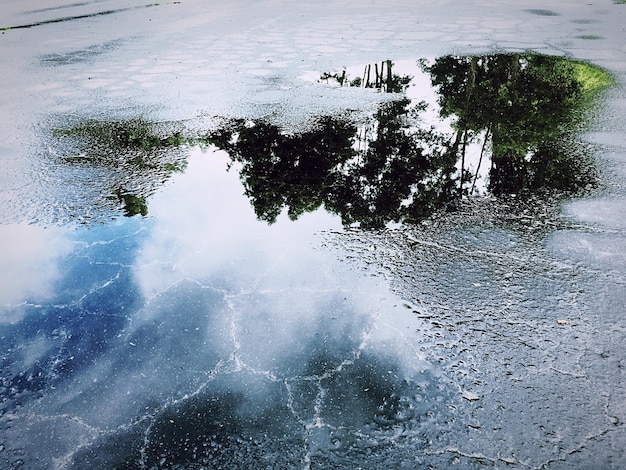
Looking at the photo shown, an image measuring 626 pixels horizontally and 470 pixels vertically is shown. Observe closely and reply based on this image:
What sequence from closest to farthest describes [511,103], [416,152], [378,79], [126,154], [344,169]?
[344,169]
[416,152]
[126,154]
[511,103]
[378,79]

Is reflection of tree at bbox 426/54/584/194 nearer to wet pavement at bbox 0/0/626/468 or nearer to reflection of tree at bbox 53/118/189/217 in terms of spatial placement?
wet pavement at bbox 0/0/626/468

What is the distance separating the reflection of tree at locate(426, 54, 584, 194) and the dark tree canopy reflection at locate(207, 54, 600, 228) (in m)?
0.01

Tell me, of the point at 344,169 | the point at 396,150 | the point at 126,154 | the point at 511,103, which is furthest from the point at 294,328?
the point at 511,103

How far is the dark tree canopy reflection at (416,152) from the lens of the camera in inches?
161

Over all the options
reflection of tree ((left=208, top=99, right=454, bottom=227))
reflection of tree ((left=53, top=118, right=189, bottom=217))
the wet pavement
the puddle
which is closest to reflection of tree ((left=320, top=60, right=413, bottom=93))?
the puddle

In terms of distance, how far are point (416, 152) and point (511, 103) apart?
178 cm

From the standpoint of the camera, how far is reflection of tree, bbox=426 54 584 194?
15.0 feet

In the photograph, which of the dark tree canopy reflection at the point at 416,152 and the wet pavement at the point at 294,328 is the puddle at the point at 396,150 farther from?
the wet pavement at the point at 294,328

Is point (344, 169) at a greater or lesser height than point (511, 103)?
lesser

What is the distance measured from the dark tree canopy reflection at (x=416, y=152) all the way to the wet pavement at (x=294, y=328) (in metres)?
0.24

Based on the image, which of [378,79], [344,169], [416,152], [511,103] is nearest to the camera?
[344,169]

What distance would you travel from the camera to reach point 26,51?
941 cm

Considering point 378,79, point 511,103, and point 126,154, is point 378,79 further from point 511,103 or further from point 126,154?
point 126,154

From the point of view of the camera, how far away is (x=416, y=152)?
15.8 feet
